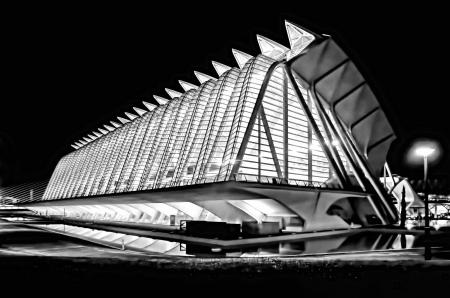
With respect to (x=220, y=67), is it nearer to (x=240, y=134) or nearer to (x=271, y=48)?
(x=271, y=48)

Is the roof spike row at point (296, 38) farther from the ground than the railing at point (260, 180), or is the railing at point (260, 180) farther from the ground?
the roof spike row at point (296, 38)

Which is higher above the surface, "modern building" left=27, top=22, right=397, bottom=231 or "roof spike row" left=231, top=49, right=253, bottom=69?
"roof spike row" left=231, top=49, right=253, bottom=69

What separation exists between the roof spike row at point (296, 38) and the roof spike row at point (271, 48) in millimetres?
964

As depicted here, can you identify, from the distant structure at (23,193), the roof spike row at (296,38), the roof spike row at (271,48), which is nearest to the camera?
the roof spike row at (296,38)

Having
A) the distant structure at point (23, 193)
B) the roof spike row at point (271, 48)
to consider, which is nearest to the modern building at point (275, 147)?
the roof spike row at point (271, 48)

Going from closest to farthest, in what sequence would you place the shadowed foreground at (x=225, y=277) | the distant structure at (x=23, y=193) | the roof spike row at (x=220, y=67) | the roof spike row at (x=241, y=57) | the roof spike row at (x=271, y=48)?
1. the shadowed foreground at (x=225, y=277)
2. the roof spike row at (x=271, y=48)
3. the roof spike row at (x=241, y=57)
4. the roof spike row at (x=220, y=67)
5. the distant structure at (x=23, y=193)

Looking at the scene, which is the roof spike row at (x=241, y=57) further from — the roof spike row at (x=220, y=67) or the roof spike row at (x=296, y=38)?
the roof spike row at (x=296, y=38)

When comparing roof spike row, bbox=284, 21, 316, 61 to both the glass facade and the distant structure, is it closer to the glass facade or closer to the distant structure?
the glass facade

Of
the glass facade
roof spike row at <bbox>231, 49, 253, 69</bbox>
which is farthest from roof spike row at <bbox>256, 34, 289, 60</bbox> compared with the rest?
roof spike row at <bbox>231, 49, 253, 69</bbox>

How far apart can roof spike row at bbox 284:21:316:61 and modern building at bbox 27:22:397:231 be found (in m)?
0.10

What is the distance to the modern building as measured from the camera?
2488 centimetres

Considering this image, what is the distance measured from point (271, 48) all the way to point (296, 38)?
2.69 metres

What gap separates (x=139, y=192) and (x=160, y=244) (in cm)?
1463

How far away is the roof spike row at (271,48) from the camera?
99.5ft
